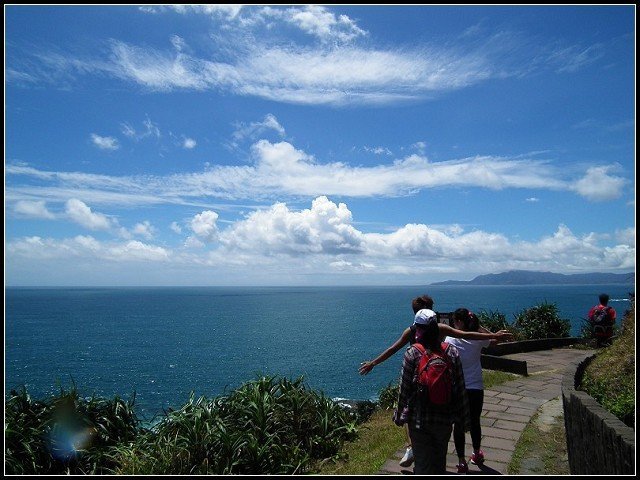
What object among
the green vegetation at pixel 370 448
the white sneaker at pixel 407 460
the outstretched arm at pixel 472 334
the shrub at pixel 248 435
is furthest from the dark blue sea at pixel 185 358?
the outstretched arm at pixel 472 334

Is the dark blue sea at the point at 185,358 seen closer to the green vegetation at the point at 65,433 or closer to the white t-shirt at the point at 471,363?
the green vegetation at the point at 65,433

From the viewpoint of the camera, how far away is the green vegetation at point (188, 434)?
19.2 feet

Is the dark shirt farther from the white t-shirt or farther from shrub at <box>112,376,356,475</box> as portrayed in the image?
shrub at <box>112,376,356,475</box>

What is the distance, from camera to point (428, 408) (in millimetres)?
3488

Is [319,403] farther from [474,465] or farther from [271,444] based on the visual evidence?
[474,465]

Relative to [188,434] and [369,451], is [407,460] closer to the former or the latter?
[369,451]

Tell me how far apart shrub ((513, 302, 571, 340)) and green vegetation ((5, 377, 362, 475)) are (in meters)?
9.97

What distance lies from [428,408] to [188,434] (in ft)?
12.6

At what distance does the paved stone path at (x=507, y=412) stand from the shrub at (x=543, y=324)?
3.71 m

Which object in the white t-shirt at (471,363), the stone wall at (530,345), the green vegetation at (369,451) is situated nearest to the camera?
the white t-shirt at (471,363)

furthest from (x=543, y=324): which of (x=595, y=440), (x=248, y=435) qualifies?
(x=595, y=440)

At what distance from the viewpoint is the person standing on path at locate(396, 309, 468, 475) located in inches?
138

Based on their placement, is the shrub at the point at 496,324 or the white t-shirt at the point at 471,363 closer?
the white t-shirt at the point at 471,363

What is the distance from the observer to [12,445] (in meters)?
6.59
